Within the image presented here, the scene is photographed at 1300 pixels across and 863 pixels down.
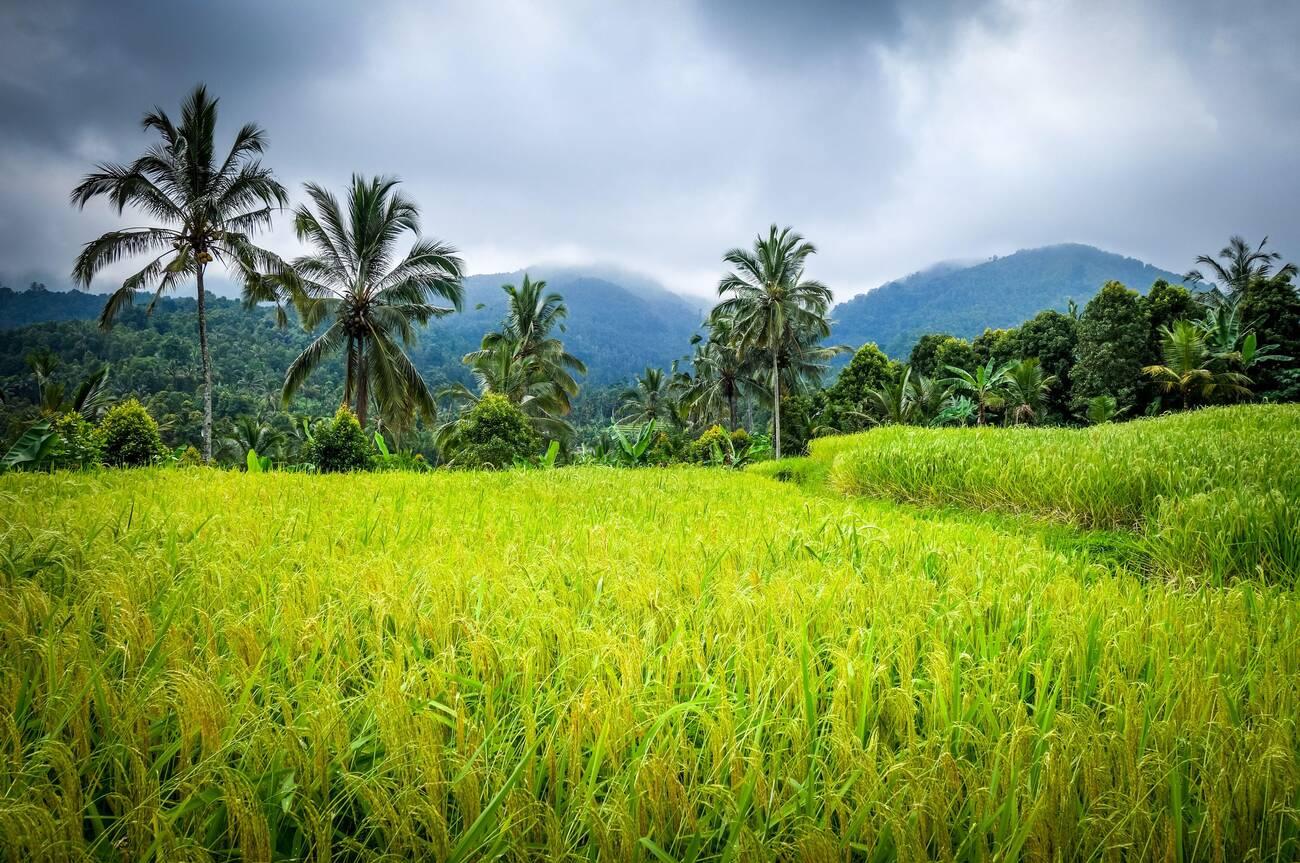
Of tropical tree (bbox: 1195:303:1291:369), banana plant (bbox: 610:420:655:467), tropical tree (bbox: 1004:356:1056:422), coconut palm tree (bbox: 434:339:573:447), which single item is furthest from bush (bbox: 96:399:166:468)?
tropical tree (bbox: 1195:303:1291:369)

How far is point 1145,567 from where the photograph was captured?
15.9 feet

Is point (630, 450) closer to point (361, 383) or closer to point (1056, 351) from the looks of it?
point (361, 383)

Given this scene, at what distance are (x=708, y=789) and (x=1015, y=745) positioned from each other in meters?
0.85

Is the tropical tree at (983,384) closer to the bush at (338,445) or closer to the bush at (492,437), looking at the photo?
the bush at (492,437)

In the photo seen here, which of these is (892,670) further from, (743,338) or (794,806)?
(743,338)

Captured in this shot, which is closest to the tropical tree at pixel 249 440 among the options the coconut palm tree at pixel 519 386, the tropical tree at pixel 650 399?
the coconut palm tree at pixel 519 386

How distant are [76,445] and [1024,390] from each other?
32323 millimetres

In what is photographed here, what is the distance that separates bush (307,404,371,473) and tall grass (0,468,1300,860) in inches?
417

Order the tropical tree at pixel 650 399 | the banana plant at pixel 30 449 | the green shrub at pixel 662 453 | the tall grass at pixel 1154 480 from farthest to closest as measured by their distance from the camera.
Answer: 1. the tropical tree at pixel 650 399
2. the green shrub at pixel 662 453
3. the banana plant at pixel 30 449
4. the tall grass at pixel 1154 480

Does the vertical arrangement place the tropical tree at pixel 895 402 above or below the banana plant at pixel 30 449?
above

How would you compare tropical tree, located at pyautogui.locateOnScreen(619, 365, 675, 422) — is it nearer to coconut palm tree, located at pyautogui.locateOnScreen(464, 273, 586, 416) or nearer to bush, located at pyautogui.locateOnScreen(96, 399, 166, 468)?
coconut palm tree, located at pyautogui.locateOnScreen(464, 273, 586, 416)

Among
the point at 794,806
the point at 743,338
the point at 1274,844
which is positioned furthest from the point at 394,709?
the point at 743,338

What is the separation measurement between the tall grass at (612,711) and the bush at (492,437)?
14.8 metres

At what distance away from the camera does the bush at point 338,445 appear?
42.3 ft
